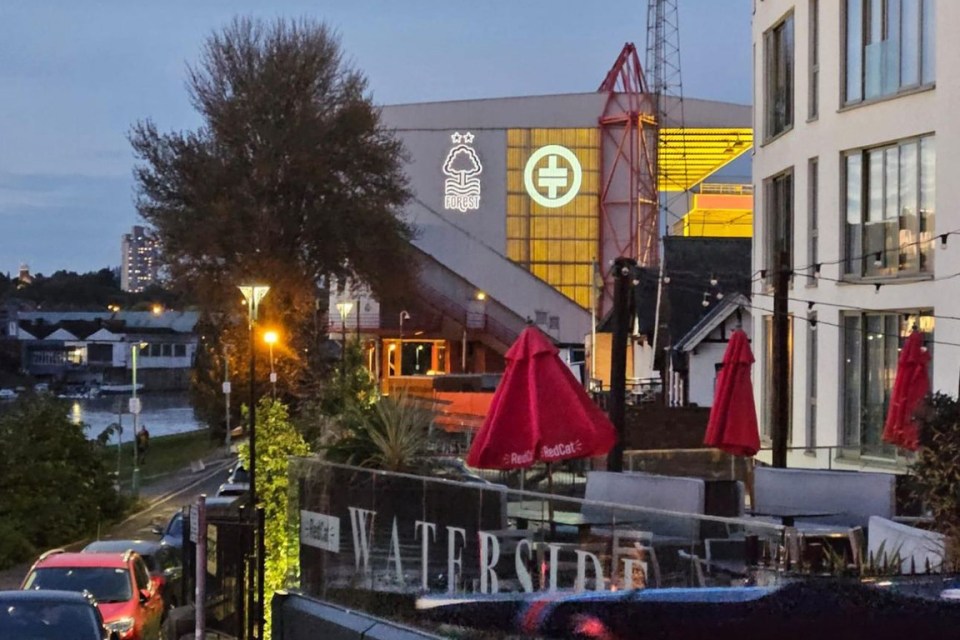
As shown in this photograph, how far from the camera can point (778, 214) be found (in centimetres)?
2866

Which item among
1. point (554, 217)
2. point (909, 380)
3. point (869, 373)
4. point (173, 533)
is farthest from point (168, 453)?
point (909, 380)

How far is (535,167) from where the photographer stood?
85.1 metres

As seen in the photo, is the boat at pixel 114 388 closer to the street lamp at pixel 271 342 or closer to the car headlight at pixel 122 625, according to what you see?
the street lamp at pixel 271 342

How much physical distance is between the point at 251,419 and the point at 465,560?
438 inches

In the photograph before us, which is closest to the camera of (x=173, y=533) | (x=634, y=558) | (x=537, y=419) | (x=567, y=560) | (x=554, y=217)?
(x=634, y=558)

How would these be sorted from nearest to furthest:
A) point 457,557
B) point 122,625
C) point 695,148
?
point 457,557
point 122,625
point 695,148

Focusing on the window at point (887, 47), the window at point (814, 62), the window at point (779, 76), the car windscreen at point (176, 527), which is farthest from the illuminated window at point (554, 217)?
the window at point (887, 47)

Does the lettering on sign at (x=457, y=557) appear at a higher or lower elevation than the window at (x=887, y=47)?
lower

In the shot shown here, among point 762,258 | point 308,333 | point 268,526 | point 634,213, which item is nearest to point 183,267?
point 308,333

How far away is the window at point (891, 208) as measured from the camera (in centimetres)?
2264

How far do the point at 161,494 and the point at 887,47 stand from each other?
26.4m

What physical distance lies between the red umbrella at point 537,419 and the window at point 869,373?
971 cm

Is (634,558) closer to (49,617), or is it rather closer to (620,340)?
(49,617)

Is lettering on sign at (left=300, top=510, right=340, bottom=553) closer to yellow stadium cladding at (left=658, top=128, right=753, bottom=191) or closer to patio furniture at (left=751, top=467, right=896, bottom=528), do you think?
patio furniture at (left=751, top=467, right=896, bottom=528)
